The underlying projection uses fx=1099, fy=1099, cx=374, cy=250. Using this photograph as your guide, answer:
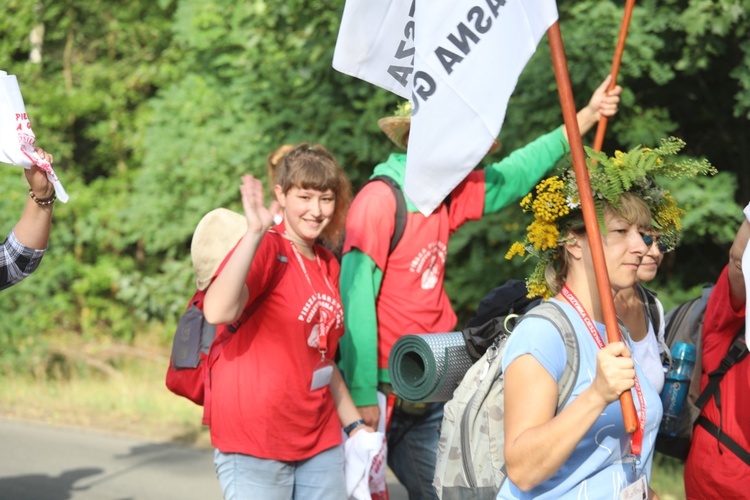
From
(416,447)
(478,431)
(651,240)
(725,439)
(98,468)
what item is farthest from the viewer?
(98,468)

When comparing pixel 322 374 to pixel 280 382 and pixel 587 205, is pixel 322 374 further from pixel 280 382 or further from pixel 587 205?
pixel 587 205

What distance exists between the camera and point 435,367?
359 centimetres

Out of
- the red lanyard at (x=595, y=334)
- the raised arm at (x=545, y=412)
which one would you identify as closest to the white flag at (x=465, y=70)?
the red lanyard at (x=595, y=334)

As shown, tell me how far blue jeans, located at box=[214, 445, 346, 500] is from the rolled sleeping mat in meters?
0.49

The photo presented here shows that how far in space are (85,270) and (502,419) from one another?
10.4m

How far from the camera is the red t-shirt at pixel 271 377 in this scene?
12.6 feet

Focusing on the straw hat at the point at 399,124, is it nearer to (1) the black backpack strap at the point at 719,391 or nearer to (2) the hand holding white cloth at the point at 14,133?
(1) the black backpack strap at the point at 719,391

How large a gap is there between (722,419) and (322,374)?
141 cm

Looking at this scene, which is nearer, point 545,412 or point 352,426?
point 545,412

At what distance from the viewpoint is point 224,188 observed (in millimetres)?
10031

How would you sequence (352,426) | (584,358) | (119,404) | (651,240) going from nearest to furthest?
(584,358)
(651,240)
(352,426)
(119,404)

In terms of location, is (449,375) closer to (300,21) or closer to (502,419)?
(502,419)

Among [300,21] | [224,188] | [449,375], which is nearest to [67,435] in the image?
[224,188]

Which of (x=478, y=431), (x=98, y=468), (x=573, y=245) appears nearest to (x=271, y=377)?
(x=478, y=431)
